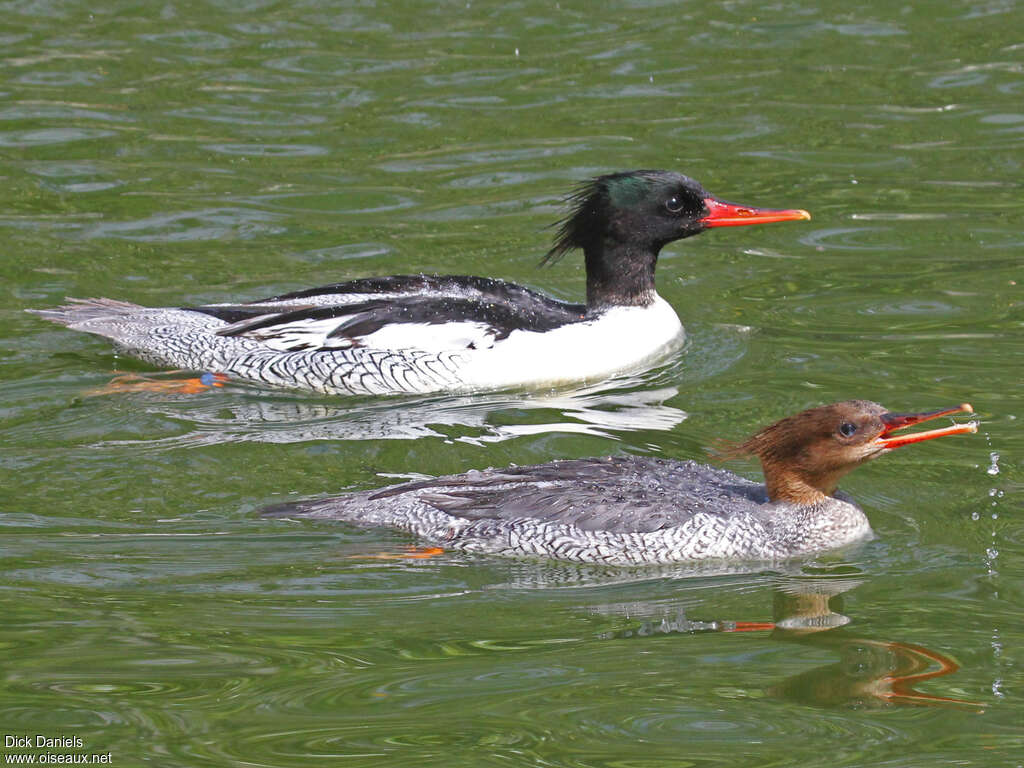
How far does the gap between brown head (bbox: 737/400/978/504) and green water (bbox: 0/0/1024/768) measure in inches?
17.3

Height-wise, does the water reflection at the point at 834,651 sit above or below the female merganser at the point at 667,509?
below

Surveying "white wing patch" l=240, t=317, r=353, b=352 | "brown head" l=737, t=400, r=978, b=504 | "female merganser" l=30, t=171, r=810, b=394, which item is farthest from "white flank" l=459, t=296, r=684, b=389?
"brown head" l=737, t=400, r=978, b=504

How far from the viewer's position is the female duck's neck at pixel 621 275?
12156mm

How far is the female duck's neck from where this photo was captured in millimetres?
12156

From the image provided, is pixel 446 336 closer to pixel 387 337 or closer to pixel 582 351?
pixel 387 337

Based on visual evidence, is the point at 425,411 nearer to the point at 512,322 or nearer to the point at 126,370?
the point at 512,322

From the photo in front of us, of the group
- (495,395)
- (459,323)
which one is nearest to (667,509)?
(495,395)

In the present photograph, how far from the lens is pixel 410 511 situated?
8.86 m

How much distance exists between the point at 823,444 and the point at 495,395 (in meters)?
3.36

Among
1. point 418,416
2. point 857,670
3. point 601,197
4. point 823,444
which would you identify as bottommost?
point 857,670

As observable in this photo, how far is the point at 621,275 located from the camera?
1218 cm

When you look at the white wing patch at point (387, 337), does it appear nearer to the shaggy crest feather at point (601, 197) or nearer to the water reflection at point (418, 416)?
the water reflection at point (418, 416)

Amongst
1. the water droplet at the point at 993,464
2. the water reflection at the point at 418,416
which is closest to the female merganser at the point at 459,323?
the water reflection at the point at 418,416

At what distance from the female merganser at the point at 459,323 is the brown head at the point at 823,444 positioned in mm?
2878
